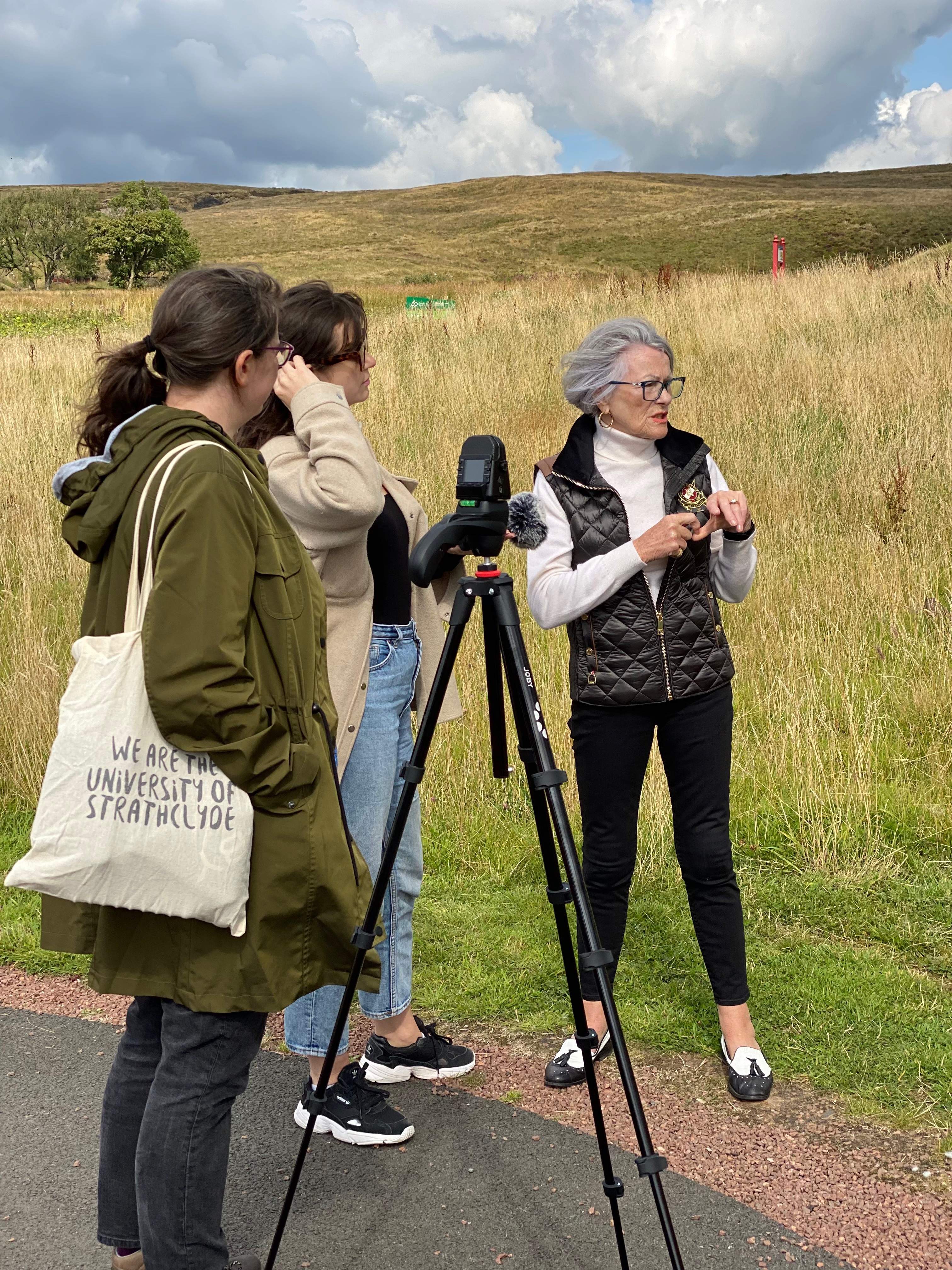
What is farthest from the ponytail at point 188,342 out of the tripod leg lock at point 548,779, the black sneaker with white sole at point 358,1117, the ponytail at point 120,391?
the black sneaker with white sole at point 358,1117

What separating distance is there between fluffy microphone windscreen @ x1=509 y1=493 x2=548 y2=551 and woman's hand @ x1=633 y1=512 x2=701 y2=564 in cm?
33

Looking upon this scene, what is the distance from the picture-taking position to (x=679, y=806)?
3096 mm

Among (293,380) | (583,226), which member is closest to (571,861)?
(293,380)

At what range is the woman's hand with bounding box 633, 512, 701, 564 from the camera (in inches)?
109

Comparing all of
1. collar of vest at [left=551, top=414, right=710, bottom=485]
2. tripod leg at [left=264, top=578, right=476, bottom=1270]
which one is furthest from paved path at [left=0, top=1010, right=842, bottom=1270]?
collar of vest at [left=551, top=414, right=710, bottom=485]

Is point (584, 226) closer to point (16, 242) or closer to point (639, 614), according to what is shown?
point (16, 242)

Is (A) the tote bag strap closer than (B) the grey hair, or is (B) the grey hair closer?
(A) the tote bag strap

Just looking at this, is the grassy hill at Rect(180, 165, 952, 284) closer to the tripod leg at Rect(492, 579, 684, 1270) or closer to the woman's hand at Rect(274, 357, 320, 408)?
the woman's hand at Rect(274, 357, 320, 408)

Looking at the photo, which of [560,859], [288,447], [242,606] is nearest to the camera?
[242,606]

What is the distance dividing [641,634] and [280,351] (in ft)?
4.42

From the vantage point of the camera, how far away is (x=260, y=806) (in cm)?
183

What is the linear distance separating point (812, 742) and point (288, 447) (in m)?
3.02

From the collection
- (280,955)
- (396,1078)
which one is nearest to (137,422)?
(280,955)

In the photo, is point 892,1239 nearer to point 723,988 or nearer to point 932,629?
point 723,988
